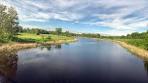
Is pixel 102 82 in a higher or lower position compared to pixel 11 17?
lower

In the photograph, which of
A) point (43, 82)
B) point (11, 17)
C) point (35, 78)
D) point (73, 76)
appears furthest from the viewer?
point (11, 17)

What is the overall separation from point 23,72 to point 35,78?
419 centimetres

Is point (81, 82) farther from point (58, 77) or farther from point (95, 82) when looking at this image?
point (58, 77)

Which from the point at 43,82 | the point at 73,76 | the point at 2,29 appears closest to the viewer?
the point at 43,82

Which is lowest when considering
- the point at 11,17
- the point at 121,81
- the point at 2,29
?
the point at 121,81

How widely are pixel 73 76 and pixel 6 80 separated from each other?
9.75m

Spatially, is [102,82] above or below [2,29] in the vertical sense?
below

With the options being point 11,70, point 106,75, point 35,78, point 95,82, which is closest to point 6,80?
point 35,78

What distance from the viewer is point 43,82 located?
25.0 meters

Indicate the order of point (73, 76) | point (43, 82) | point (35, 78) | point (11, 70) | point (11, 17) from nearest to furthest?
point (43, 82), point (35, 78), point (73, 76), point (11, 70), point (11, 17)

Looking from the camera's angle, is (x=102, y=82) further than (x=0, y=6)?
No

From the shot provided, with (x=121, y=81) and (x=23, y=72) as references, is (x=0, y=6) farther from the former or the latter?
(x=121, y=81)

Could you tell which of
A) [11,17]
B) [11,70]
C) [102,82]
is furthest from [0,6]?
[102,82]

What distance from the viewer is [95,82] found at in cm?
2633
